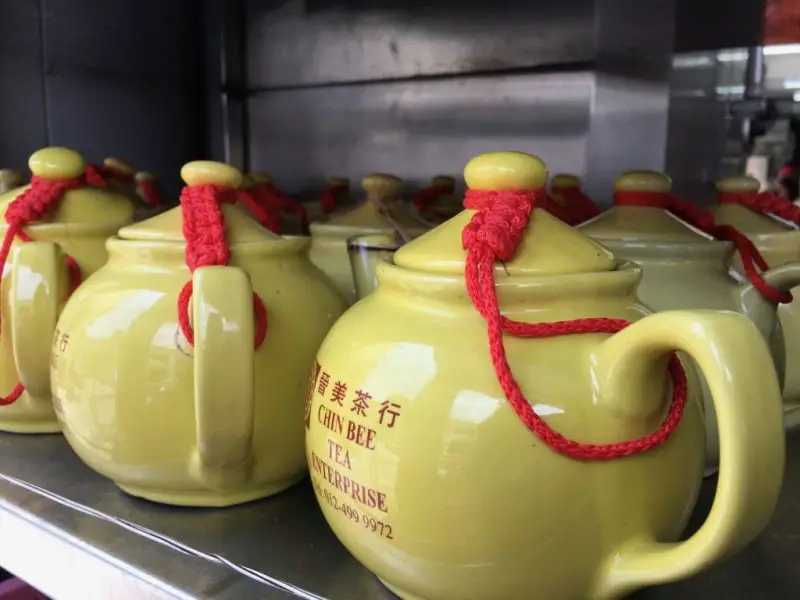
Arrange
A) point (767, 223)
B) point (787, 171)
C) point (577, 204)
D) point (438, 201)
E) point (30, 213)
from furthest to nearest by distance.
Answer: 1. point (787, 171)
2. point (438, 201)
3. point (577, 204)
4. point (767, 223)
5. point (30, 213)

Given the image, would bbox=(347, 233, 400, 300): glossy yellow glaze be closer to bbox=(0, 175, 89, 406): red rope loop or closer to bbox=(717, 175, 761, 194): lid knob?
bbox=(0, 175, 89, 406): red rope loop

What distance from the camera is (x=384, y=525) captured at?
424mm

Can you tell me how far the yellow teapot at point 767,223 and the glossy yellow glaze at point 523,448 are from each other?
1.10ft

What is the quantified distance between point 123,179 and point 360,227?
1.20 ft

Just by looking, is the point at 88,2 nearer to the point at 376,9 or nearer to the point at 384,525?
the point at 376,9

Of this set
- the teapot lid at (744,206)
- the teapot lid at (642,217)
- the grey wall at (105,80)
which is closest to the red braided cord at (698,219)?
the teapot lid at (642,217)

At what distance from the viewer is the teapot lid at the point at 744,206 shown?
0.78 m

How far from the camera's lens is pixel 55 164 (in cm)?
69

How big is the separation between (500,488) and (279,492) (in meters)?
0.26

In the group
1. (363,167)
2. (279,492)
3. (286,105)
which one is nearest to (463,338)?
(279,492)

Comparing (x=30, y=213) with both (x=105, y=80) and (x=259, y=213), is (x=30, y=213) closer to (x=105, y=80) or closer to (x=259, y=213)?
(x=259, y=213)

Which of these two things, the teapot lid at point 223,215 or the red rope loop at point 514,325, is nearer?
the red rope loop at point 514,325

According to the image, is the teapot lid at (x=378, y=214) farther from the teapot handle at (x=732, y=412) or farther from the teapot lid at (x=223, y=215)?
the teapot handle at (x=732, y=412)

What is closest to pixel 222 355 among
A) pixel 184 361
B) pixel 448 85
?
pixel 184 361
